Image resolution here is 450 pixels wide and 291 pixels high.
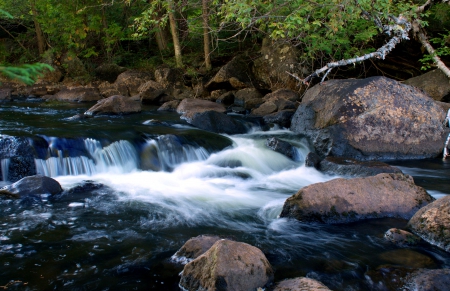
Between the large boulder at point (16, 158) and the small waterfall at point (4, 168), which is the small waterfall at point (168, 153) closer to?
the large boulder at point (16, 158)

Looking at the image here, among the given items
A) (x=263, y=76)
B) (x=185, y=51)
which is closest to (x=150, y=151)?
(x=263, y=76)

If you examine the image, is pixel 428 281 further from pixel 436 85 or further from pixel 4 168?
pixel 436 85

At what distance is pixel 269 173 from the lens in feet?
28.6

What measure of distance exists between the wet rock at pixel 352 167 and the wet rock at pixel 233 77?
911 cm

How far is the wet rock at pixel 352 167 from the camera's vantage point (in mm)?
7296

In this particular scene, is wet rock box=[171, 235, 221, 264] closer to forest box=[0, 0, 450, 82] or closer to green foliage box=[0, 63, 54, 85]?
green foliage box=[0, 63, 54, 85]

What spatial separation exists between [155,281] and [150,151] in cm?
531

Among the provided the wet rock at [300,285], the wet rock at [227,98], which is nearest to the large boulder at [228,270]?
the wet rock at [300,285]

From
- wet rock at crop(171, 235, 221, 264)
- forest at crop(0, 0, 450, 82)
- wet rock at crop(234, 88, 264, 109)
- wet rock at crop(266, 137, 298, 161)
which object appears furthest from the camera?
wet rock at crop(234, 88, 264, 109)

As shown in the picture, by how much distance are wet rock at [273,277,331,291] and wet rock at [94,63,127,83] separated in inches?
717

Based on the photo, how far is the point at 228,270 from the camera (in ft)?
11.3

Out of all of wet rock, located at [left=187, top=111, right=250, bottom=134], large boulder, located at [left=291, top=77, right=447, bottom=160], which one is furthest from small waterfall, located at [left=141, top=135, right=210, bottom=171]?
large boulder, located at [left=291, top=77, right=447, bottom=160]

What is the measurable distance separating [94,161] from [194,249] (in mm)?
4842

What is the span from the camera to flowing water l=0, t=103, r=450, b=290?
419cm
